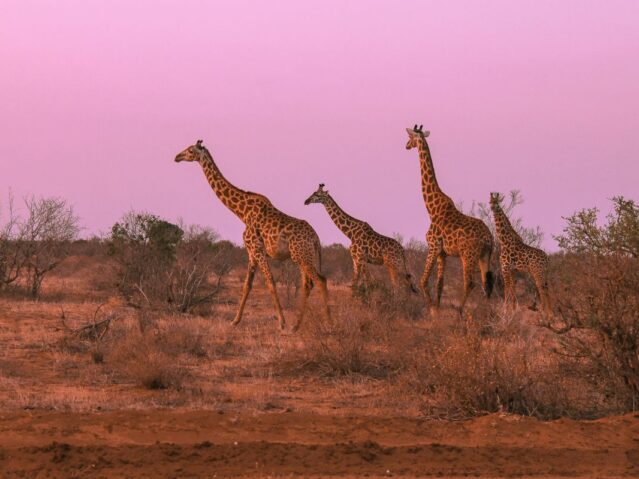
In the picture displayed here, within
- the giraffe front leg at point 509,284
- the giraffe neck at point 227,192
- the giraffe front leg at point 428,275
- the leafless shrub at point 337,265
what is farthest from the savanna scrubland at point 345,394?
the leafless shrub at point 337,265

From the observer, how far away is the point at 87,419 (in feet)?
27.3

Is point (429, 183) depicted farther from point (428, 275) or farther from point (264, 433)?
point (264, 433)

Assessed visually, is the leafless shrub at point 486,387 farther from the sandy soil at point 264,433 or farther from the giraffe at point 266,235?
the giraffe at point 266,235

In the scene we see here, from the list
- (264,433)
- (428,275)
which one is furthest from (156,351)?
(428,275)

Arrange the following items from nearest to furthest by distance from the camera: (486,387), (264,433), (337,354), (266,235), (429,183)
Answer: (264,433)
(486,387)
(337,354)
(266,235)
(429,183)

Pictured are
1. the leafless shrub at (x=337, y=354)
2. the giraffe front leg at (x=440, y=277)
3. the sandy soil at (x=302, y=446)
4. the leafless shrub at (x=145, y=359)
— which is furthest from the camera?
the giraffe front leg at (x=440, y=277)

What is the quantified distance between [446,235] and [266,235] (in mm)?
3138

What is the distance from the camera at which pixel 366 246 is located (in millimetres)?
17828

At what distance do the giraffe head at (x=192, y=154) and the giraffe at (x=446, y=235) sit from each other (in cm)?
385

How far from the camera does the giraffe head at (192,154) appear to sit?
17.7 m

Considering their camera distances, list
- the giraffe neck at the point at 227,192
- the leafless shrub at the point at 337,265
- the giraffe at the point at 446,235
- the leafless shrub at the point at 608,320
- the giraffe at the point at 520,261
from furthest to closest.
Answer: the leafless shrub at the point at 337,265, the giraffe at the point at 520,261, the giraffe neck at the point at 227,192, the giraffe at the point at 446,235, the leafless shrub at the point at 608,320

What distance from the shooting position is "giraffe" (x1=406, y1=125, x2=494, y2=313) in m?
16.2

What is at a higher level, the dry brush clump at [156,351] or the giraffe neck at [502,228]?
the giraffe neck at [502,228]

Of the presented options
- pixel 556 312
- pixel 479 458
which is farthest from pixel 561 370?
pixel 479 458
